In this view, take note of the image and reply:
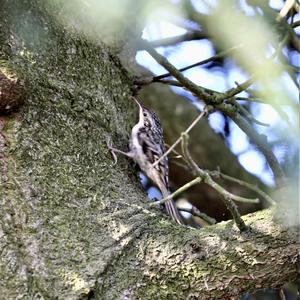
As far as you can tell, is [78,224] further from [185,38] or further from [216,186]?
[185,38]

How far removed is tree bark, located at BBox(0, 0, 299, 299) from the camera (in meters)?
1.78

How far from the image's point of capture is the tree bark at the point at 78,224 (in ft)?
5.83

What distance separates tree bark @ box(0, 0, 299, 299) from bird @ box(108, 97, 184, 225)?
1.51 ft

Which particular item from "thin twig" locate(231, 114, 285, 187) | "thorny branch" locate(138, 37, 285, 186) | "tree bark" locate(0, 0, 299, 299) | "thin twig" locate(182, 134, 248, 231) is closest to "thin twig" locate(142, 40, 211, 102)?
"thorny branch" locate(138, 37, 285, 186)

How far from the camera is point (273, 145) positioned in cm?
208

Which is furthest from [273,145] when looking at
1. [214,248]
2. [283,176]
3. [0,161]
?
[0,161]

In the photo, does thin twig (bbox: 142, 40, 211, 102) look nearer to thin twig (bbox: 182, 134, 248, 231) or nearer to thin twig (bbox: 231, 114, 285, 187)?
thin twig (bbox: 231, 114, 285, 187)

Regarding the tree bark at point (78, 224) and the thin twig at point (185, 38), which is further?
the thin twig at point (185, 38)

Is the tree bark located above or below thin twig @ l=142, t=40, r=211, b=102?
below

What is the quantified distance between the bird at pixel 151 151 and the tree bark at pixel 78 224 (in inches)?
18.1

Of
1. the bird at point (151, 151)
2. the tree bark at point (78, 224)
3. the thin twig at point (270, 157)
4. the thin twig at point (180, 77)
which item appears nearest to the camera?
the tree bark at point (78, 224)

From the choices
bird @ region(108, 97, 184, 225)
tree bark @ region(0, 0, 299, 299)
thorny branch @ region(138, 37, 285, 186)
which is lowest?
bird @ region(108, 97, 184, 225)

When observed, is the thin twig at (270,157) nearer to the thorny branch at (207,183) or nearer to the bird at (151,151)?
the thorny branch at (207,183)

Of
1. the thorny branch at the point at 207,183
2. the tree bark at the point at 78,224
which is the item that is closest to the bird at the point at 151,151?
the tree bark at the point at 78,224
